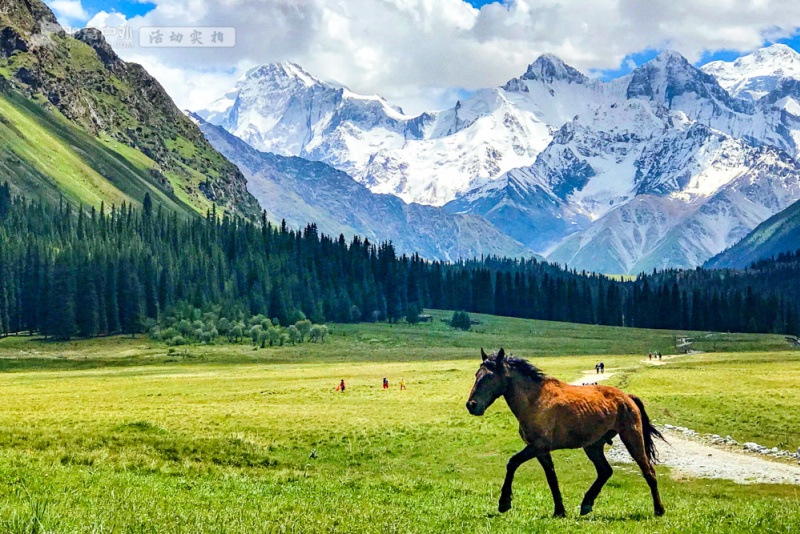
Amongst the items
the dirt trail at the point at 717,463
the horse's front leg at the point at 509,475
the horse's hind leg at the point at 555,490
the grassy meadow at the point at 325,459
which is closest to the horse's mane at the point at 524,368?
the horse's front leg at the point at 509,475

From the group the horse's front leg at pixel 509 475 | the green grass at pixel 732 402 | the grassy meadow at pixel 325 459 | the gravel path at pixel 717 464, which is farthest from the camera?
the green grass at pixel 732 402

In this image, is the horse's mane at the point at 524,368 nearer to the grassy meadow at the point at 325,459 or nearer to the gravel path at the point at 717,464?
the grassy meadow at the point at 325,459

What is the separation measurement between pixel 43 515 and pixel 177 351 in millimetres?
138496

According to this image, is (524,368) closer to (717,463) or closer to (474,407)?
(474,407)

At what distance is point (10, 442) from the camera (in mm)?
34438

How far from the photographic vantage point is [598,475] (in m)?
21.5

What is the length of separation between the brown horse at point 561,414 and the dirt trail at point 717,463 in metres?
11.2

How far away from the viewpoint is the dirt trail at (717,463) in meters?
30.3

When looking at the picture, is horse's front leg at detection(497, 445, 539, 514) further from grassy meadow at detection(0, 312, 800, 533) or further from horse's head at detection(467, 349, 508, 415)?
horse's head at detection(467, 349, 508, 415)

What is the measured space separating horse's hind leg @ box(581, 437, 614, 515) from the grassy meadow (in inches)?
26.0

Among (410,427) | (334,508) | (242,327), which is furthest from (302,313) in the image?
(334,508)

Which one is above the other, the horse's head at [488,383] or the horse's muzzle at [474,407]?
the horse's head at [488,383]

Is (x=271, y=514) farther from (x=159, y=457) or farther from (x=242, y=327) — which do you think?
(x=242, y=327)

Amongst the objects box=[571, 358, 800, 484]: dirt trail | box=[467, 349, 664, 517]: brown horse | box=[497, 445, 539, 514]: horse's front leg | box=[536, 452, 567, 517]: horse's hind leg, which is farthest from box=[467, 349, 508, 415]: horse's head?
box=[571, 358, 800, 484]: dirt trail
